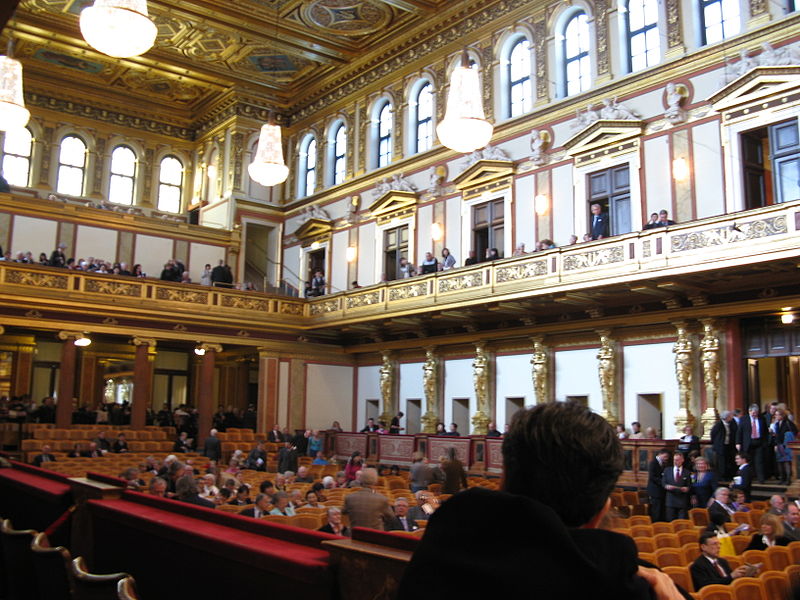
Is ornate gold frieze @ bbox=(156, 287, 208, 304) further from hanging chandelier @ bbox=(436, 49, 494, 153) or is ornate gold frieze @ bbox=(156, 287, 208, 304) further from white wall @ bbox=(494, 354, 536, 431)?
hanging chandelier @ bbox=(436, 49, 494, 153)

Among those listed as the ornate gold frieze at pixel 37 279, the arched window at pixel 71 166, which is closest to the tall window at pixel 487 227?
the ornate gold frieze at pixel 37 279

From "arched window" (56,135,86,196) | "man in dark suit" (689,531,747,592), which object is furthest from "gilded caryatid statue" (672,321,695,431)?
"arched window" (56,135,86,196)

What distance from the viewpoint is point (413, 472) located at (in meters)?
13.4

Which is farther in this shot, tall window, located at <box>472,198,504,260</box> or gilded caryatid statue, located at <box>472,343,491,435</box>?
tall window, located at <box>472,198,504,260</box>

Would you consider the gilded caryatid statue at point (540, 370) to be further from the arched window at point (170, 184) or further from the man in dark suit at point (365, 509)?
the arched window at point (170, 184)

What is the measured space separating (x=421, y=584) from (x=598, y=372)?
59.3 ft

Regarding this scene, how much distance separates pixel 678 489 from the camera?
11500mm

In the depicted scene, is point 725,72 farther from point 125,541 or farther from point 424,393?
point 125,541

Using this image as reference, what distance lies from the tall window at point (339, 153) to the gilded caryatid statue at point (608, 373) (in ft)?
42.5

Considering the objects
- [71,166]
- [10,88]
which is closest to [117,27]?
[10,88]

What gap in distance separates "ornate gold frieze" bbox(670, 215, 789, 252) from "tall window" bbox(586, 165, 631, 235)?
3164mm

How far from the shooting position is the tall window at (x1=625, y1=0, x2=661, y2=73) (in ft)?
60.4

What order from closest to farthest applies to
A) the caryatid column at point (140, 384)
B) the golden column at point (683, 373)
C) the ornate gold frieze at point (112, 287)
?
the golden column at point (683, 373), the ornate gold frieze at point (112, 287), the caryatid column at point (140, 384)

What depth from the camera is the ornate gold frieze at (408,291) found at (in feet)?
69.2
